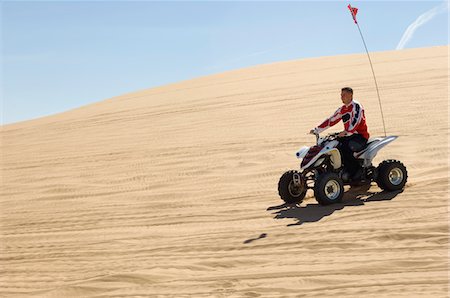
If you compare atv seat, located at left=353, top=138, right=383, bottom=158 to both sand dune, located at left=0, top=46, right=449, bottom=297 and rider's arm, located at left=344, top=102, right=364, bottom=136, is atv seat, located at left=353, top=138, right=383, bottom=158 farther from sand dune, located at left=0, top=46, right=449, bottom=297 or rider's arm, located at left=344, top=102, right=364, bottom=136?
sand dune, located at left=0, top=46, right=449, bottom=297

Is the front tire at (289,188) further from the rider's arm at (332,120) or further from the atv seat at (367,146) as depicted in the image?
the atv seat at (367,146)

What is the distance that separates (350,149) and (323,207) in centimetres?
96

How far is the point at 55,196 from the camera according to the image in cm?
1055

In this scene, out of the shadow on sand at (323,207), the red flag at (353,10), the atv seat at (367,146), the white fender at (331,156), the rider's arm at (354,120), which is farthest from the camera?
the red flag at (353,10)

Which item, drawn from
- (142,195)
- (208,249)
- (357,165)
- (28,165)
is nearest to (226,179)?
(142,195)

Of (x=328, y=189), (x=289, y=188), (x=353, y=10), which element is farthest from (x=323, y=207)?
(x=353, y=10)

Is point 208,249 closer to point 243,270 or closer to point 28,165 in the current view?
point 243,270

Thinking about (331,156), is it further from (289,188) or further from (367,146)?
(289,188)

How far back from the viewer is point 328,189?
24.5ft

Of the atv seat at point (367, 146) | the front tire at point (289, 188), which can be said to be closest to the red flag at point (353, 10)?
the atv seat at point (367, 146)

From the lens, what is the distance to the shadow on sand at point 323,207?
6989mm

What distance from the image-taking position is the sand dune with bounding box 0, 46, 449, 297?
17.0 feet

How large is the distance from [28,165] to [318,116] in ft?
23.1

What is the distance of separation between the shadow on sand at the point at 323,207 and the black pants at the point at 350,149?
0.35m
